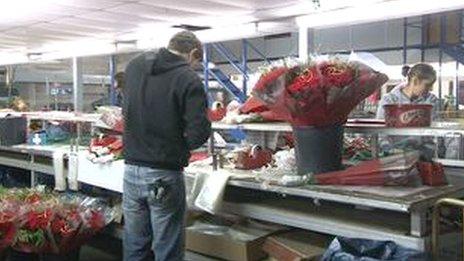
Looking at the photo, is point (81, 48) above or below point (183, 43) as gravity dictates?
above

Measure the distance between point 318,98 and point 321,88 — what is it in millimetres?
47

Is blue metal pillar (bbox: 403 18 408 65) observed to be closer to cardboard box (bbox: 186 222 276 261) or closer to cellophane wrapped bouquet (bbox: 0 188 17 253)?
cardboard box (bbox: 186 222 276 261)

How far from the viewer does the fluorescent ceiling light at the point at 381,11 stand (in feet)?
11.7

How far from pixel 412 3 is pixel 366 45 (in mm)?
7015

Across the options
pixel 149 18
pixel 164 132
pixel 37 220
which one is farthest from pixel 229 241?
pixel 149 18

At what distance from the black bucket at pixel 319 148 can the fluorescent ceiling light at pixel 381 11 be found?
1417 mm

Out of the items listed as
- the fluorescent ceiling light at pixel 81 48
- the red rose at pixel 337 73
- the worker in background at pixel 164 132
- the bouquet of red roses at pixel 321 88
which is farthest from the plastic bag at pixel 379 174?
the fluorescent ceiling light at pixel 81 48

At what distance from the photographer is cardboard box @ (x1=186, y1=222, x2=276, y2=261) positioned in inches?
114

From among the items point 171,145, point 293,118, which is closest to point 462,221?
point 293,118

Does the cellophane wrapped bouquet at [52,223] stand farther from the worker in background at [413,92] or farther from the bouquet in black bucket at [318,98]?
the worker in background at [413,92]

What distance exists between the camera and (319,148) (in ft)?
8.56

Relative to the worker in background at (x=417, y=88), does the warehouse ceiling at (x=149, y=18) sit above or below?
above

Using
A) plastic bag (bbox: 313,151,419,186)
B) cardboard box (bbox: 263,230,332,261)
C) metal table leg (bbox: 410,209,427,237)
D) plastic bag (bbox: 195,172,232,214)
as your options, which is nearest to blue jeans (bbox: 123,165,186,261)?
plastic bag (bbox: 195,172,232,214)

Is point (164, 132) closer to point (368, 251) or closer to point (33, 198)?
point (368, 251)
